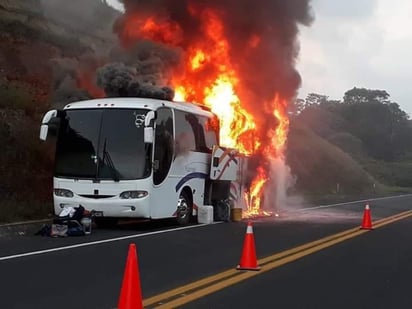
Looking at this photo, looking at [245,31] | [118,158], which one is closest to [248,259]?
[118,158]

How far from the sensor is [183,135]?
16.8 m

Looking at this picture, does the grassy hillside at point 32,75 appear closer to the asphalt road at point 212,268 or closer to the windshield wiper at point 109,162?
the windshield wiper at point 109,162

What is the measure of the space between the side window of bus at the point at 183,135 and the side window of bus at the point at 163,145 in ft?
1.11

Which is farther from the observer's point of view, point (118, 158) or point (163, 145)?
point (163, 145)

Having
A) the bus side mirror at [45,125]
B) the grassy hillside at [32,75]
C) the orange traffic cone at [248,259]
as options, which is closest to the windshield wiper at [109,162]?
the bus side mirror at [45,125]

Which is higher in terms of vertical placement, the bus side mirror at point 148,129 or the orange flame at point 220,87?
the orange flame at point 220,87

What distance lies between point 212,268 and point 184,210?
696cm

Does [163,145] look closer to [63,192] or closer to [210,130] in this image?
[63,192]

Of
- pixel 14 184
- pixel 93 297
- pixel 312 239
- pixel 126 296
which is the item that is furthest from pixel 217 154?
pixel 126 296

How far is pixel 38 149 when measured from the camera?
20.8 meters

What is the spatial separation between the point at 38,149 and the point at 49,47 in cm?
1452

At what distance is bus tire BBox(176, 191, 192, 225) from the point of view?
1662 cm

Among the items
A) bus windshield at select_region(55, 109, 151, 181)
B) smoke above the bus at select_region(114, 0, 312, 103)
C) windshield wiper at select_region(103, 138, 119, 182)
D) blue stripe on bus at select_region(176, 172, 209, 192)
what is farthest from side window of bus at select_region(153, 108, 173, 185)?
smoke above the bus at select_region(114, 0, 312, 103)

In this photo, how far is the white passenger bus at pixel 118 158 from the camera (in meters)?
15.0
